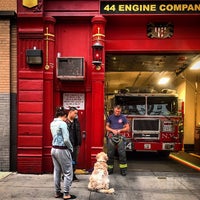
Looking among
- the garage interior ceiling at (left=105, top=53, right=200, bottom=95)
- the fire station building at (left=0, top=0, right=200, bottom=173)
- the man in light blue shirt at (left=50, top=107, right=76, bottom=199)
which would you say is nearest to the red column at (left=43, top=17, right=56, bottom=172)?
the fire station building at (left=0, top=0, right=200, bottom=173)

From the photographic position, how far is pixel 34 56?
927 cm

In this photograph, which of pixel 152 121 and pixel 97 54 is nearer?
pixel 97 54

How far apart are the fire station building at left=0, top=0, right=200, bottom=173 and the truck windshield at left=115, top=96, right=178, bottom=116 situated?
11.5 ft

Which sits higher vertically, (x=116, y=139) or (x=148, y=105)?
(x=148, y=105)

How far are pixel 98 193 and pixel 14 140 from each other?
3446 mm

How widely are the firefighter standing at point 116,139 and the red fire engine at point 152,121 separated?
322 centimetres

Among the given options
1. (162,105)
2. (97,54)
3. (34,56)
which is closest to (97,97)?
Result: (97,54)

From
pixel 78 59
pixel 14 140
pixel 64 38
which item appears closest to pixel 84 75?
pixel 78 59

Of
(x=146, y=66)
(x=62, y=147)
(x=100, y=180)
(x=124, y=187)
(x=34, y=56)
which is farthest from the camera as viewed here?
(x=146, y=66)

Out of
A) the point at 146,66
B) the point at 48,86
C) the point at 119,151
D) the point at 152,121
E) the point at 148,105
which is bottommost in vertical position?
the point at 119,151

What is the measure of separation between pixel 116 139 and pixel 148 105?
403 centimetres

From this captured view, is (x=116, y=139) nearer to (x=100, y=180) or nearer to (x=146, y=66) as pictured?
(x=100, y=180)

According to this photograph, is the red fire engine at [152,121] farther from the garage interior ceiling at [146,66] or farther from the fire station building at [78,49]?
the fire station building at [78,49]

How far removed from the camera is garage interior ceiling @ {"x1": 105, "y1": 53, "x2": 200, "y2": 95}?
43.8 ft
